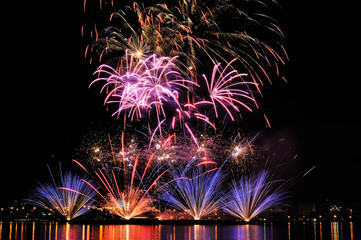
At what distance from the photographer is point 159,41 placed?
20516mm

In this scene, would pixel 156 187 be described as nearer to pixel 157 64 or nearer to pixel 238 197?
pixel 238 197

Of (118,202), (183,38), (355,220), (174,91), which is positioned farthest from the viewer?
(355,220)

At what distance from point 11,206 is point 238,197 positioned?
36.7 metres

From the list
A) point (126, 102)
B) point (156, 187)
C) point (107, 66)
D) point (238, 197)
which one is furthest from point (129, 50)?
point (238, 197)

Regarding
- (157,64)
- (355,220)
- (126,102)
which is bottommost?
(355,220)

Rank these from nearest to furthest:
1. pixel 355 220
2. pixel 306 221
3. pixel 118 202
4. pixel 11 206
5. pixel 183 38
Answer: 1. pixel 183 38
2. pixel 118 202
3. pixel 11 206
4. pixel 306 221
5. pixel 355 220

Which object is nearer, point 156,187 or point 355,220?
point 156,187

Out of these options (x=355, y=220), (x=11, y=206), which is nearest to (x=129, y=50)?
(x=11, y=206)

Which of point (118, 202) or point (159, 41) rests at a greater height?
point (159, 41)

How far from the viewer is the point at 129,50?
827 inches

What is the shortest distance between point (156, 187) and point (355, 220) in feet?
215

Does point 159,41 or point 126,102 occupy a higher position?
point 159,41

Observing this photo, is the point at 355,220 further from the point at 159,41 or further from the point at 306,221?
the point at 159,41

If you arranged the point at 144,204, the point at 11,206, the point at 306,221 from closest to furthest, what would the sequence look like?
1. the point at 144,204
2. the point at 11,206
3. the point at 306,221
